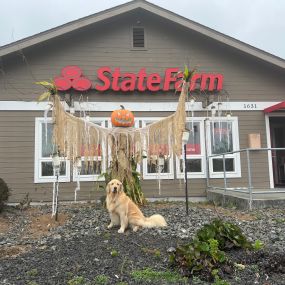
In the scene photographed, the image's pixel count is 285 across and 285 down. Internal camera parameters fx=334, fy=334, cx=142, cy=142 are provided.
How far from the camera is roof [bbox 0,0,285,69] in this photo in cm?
985

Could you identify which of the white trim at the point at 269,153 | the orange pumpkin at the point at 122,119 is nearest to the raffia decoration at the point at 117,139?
the orange pumpkin at the point at 122,119

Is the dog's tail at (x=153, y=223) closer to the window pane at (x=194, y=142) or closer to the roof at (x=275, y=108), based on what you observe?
the window pane at (x=194, y=142)

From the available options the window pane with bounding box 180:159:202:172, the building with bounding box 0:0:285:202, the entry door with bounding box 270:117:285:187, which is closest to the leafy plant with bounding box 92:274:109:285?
the building with bounding box 0:0:285:202

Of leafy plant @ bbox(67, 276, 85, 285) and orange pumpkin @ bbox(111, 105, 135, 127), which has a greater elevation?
orange pumpkin @ bbox(111, 105, 135, 127)

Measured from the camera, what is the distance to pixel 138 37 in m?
11.0

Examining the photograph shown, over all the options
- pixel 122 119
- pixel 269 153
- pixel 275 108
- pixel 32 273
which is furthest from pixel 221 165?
pixel 32 273

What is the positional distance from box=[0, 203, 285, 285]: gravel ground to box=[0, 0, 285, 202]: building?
2444 mm

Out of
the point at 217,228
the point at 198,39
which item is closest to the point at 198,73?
the point at 198,39

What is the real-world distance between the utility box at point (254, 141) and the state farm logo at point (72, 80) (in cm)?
533

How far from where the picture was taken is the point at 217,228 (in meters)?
4.58

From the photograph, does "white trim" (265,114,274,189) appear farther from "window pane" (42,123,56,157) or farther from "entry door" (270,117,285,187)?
"window pane" (42,123,56,157)

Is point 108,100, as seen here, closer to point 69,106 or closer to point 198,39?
point 69,106

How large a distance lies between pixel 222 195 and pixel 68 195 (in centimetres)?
448

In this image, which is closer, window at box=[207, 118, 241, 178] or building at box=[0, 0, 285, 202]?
building at box=[0, 0, 285, 202]
